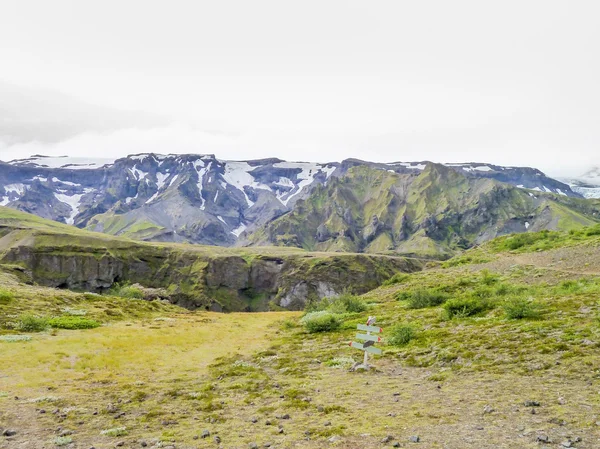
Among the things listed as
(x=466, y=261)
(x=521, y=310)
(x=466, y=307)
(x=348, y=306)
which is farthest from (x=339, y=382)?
(x=466, y=261)

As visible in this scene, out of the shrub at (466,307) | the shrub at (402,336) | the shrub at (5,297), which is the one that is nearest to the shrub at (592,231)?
the shrub at (466,307)

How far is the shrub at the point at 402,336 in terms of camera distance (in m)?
25.0

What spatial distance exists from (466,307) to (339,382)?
555 inches

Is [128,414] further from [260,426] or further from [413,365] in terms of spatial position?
[413,365]

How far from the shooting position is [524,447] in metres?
10.2

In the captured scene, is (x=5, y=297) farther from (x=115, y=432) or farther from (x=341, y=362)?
(x=341, y=362)

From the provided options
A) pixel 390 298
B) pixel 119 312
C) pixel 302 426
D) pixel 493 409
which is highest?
pixel 493 409

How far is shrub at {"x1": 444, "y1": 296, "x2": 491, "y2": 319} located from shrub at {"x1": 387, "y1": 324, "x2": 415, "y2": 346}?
4.72m

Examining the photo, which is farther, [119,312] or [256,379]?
[119,312]

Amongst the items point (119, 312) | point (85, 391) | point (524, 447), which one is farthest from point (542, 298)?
point (119, 312)

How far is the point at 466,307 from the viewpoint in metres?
29.2

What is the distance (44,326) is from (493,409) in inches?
1365

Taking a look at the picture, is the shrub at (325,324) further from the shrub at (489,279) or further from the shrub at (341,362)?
the shrub at (489,279)

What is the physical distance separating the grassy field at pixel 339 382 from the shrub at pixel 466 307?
0.09 meters
